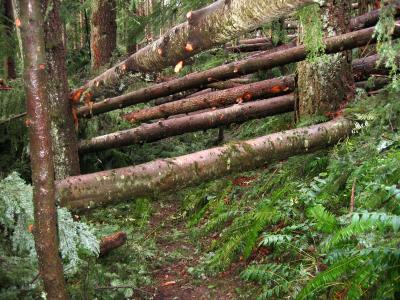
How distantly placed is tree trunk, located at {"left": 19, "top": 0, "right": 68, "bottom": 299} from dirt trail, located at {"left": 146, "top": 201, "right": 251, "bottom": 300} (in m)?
2.25

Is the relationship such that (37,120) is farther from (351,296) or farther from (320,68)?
(320,68)

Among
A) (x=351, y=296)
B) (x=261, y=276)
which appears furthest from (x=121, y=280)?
(x=351, y=296)

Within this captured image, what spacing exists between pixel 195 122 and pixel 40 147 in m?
4.46

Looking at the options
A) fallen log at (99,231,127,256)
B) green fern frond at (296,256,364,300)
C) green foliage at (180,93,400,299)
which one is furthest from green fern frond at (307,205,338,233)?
fallen log at (99,231,127,256)

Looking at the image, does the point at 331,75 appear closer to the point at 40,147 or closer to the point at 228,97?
the point at 228,97

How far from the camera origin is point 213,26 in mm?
2381

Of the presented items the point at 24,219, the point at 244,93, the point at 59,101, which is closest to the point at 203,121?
the point at 244,93

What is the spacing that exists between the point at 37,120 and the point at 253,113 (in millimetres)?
4512

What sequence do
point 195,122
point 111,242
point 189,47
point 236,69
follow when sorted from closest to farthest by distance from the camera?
1. point 189,47
2. point 111,242
3. point 236,69
4. point 195,122

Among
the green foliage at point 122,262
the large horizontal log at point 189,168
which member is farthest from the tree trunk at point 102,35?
the large horizontal log at point 189,168

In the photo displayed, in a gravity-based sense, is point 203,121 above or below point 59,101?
below

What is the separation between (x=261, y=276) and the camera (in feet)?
12.8

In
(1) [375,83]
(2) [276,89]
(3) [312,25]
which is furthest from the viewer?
(2) [276,89]

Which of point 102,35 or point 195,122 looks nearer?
point 195,122
